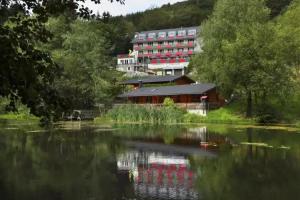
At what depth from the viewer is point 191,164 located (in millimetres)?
23891

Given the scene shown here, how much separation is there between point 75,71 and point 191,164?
168 ft

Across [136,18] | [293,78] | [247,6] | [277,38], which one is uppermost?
[136,18]

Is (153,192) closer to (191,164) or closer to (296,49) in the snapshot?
(191,164)

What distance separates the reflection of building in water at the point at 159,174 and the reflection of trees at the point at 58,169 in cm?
89

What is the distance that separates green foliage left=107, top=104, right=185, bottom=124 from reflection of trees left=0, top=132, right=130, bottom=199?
1061 inches

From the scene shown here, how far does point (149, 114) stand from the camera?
62.3 meters

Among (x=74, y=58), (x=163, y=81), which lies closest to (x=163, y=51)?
(x=163, y=81)

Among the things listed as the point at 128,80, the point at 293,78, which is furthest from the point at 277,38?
the point at 128,80

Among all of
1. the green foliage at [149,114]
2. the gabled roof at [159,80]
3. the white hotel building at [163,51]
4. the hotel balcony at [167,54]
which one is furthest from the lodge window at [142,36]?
the green foliage at [149,114]

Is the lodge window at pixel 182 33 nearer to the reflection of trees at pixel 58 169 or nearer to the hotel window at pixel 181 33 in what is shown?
the hotel window at pixel 181 33

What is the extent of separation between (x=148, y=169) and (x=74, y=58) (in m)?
53.0

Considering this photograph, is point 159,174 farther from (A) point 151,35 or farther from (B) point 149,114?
(A) point 151,35

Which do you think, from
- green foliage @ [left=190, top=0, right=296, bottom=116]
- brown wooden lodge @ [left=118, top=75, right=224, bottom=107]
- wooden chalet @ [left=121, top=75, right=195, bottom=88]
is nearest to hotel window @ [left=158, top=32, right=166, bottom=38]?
wooden chalet @ [left=121, top=75, right=195, bottom=88]

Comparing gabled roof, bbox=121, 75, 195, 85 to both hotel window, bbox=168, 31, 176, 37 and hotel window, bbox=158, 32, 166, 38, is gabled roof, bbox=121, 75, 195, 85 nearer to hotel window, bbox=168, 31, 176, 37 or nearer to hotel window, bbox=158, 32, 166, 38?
hotel window, bbox=168, 31, 176, 37
